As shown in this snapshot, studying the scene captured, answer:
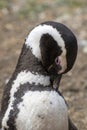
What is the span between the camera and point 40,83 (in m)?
3.43

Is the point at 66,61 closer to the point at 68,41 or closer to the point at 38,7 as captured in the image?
the point at 68,41

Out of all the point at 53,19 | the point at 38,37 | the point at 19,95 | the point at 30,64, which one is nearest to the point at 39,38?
the point at 38,37

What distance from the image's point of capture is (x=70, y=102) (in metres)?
4.92

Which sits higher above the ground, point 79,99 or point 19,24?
point 19,24

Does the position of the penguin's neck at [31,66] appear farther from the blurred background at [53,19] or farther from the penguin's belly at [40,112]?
the blurred background at [53,19]

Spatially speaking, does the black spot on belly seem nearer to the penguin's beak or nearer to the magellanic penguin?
the magellanic penguin

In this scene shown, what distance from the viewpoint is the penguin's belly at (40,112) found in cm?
333

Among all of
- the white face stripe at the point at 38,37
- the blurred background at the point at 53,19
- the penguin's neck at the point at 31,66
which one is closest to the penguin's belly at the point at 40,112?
the penguin's neck at the point at 31,66

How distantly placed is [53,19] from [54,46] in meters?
3.25

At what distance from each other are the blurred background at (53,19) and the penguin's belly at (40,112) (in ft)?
3.84

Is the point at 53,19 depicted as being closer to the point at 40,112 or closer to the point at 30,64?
the point at 30,64

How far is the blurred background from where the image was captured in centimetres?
498

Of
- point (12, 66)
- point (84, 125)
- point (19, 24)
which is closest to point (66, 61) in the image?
point (84, 125)

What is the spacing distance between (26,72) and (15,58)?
7.36ft
